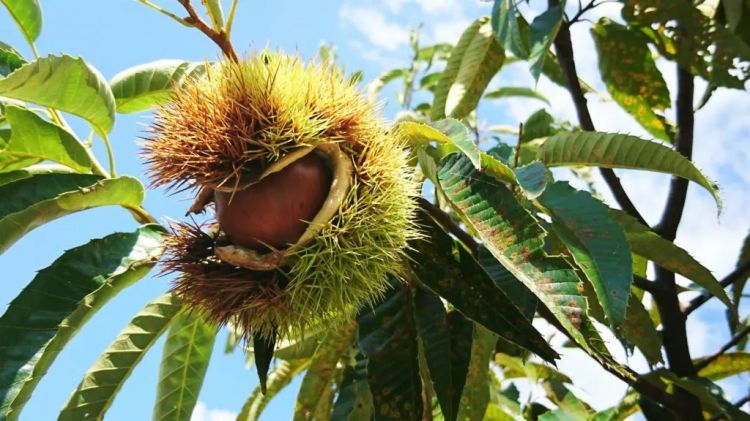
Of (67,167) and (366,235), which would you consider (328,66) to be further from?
(67,167)

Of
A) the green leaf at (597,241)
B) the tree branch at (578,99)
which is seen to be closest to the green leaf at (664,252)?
the green leaf at (597,241)

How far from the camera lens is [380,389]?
1093 mm

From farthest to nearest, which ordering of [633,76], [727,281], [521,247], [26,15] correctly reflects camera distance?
[633,76] < [727,281] < [26,15] < [521,247]

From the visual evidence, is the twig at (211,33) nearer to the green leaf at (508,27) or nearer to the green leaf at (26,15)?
the green leaf at (26,15)

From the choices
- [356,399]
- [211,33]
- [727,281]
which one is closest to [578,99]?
[727,281]

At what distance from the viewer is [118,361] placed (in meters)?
1.21

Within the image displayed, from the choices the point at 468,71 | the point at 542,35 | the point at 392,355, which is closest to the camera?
the point at 392,355

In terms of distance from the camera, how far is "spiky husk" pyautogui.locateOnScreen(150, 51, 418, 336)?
3.03 feet

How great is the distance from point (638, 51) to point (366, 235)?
117 cm

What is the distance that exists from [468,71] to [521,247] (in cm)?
93

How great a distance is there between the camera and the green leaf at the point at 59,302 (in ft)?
3.17

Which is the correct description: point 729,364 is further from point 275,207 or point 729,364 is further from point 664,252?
point 275,207

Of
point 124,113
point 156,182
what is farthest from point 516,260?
point 124,113

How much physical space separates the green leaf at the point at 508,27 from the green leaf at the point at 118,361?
2.42 feet
